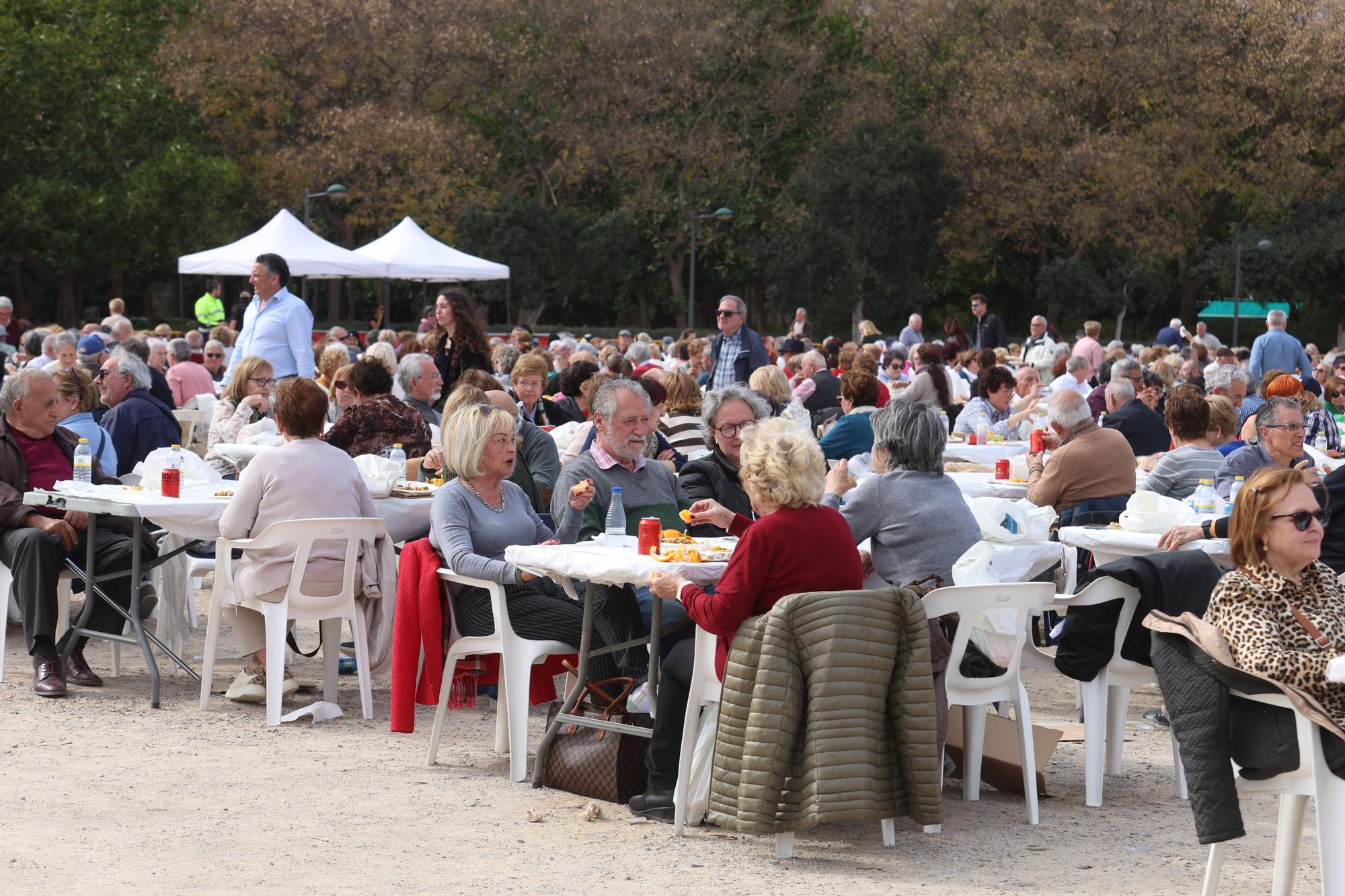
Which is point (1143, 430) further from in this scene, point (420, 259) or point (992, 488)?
point (420, 259)

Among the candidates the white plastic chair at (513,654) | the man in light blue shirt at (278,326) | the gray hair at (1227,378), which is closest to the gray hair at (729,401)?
the white plastic chair at (513,654)

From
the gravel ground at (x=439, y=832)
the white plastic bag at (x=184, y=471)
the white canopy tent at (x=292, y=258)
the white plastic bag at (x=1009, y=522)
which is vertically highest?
the white canopy tent at (x=292, y=258)

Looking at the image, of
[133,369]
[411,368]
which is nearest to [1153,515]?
[411,368]

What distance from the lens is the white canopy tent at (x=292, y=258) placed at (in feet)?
69.1

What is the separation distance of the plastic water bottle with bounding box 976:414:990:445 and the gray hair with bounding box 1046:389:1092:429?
116 inches

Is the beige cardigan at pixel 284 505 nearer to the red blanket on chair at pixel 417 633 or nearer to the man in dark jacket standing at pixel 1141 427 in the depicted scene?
the red blanket on chair at pixel 417 633

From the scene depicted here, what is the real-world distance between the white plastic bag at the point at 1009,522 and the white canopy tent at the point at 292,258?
646 inches

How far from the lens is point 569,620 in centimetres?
560

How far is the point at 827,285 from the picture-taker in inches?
1588

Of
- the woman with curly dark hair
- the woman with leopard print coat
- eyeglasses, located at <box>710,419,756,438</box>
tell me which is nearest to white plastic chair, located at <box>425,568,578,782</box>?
eyeglasses, located at <box>710,419,756,438</box>

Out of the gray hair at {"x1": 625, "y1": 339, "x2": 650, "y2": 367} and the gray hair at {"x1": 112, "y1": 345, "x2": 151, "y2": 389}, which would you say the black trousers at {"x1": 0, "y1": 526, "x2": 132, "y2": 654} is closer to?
the gray hair at {"x1": 112, "y1": 345, "x2": 151, "y2": 389}

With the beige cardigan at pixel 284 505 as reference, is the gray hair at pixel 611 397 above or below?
above

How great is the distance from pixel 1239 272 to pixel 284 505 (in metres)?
34.0

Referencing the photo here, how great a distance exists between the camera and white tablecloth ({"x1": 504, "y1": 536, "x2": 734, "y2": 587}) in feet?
16.3
